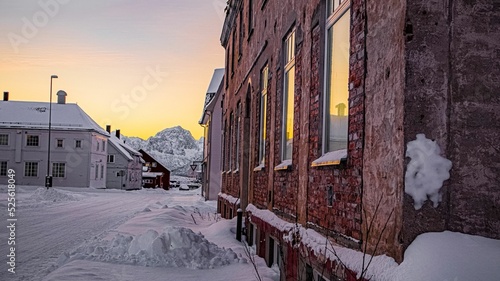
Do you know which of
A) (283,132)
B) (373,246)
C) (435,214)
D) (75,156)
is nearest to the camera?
(435,214)

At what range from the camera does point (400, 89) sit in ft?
10.6

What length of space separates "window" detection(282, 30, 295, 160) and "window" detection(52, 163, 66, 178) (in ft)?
157

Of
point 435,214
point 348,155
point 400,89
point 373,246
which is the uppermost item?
point 400,89

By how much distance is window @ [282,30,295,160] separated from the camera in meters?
7.47

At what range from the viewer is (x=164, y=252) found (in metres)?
8.02

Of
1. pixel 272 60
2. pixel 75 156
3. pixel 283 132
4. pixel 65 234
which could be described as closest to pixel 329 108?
pixel 283 132

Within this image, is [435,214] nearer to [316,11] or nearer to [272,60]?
[316,11]

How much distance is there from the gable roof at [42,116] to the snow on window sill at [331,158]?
49.6 metres

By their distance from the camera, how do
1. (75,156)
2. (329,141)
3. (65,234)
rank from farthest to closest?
(75,156)
(65,234)
(329,141)

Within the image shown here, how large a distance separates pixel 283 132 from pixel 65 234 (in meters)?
6.91

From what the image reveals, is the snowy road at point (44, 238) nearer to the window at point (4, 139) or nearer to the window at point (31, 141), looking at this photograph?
the window at point (31, 141)

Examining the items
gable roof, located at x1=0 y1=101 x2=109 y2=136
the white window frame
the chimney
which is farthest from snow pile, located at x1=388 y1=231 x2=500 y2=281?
the chimney

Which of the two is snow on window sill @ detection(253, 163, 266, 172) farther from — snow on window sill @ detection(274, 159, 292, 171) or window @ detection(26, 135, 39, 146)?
window @ detection(26, 135, 39, 146)

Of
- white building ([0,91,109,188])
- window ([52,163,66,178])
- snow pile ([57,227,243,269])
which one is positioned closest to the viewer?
snow pile ([57,227,243,269])
